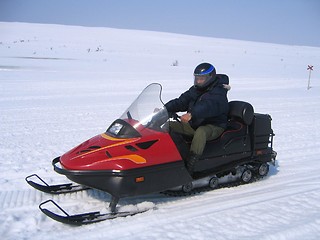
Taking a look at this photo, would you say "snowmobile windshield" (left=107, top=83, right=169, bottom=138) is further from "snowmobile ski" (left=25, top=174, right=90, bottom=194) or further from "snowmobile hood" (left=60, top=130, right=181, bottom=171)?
"snowmobile ski" (left=25, top=174, right=90, bottom=194)

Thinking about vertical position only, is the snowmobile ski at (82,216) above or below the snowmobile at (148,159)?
below

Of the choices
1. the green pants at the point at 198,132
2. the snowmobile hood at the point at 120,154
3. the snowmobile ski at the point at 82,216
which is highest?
the green pants at the point at 198,132

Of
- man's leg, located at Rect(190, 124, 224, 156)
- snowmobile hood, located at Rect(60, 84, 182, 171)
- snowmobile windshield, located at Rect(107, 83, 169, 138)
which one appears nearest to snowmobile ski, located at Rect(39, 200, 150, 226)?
snowmobile hood, located at Rect(60, 84, 182, 171)

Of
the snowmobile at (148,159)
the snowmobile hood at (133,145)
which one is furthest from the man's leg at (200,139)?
the snowmobile hood at (133,145)

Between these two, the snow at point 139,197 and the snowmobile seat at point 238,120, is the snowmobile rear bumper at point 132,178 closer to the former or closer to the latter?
the snow at point 139,197

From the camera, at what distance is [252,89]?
1344 cm

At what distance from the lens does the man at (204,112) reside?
4.11 meters

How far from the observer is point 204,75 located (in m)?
4.31

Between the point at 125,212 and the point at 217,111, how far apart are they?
1581 mm

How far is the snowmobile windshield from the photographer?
3830 millimetres

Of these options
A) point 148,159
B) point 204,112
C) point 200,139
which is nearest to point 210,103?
point 204,112

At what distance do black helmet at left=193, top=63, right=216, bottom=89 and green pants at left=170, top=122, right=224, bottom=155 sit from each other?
1.70 ft

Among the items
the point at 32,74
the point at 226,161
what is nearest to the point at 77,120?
the point at 226,161

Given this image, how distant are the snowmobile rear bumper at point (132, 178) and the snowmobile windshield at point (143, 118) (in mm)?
409
